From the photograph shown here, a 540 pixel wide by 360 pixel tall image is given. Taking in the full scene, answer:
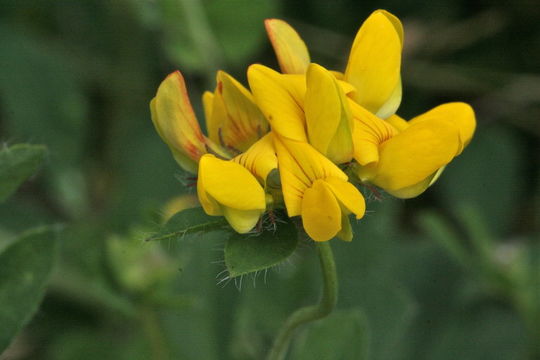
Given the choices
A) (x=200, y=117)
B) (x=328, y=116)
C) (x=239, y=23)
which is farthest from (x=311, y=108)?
(x=239, y=23)

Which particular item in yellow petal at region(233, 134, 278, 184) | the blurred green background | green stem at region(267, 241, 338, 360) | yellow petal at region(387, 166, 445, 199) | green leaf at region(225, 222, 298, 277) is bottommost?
the blurred green background

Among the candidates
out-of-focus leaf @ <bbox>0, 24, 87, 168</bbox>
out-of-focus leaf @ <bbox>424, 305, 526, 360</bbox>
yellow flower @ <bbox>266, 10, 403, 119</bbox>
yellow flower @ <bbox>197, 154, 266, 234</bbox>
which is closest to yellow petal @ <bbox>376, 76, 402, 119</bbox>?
yellow flower @ <bbox>266, 10, 403, 119</bbox>

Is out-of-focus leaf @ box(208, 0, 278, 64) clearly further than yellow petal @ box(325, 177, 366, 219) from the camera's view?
Yes

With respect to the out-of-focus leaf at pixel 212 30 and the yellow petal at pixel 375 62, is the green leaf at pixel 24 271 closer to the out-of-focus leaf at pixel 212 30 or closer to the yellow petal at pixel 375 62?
the yellow petal at pixel 375 62

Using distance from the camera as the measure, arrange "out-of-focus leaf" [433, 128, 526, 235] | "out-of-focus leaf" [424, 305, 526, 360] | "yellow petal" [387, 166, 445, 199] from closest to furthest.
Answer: "yellow petal" [387, 166, 445, 199]
"out-of-focus leaf" [424, 305, 526, 360]
"out-of-focus leaf" [433, 128, 526, 235]

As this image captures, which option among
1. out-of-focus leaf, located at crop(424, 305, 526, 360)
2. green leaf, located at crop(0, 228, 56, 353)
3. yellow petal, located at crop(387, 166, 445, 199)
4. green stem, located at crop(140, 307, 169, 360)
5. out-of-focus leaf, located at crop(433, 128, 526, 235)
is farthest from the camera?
out-of-focus leaf, located at crop(433, 128, 526, 235)

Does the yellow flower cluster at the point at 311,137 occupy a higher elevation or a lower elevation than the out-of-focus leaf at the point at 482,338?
higher

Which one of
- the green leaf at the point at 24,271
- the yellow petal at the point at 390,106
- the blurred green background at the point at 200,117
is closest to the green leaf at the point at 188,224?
the yellow petal at the point at 390,106

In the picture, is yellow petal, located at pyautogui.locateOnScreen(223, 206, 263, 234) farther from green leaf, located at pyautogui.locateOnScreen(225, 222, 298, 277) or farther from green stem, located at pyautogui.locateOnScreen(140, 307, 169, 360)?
green stem, located at pyautogui.locateOnScreen(140, 307, 169, 360)
